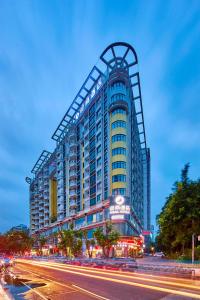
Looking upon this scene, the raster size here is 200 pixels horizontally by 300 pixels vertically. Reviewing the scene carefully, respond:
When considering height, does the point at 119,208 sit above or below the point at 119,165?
below

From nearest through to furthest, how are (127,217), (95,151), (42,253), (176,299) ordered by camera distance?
(176,299), (127,217), (95,151), (42,253)

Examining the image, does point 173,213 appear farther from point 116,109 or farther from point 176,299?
point 116,109

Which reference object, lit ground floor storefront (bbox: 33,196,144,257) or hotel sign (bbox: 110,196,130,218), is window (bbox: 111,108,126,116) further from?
hotel sign (bbox: 110,196,130,218)

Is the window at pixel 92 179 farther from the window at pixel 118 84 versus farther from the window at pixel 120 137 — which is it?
the window at pixel 118 84

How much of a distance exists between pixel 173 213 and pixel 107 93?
4837 centimetres

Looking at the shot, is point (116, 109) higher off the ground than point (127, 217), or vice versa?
point (116, 109)

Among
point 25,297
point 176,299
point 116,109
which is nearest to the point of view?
point 176,299

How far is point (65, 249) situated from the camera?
267 ft

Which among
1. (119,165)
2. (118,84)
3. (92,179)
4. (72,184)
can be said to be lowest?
(72,184)

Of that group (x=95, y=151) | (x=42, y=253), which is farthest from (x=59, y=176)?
(x=42, y=253)

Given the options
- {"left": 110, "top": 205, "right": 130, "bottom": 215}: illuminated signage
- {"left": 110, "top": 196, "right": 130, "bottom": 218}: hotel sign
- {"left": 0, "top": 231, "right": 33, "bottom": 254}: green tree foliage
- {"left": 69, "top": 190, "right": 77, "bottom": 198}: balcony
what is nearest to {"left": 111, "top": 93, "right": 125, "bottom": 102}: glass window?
{"left": 110, "top": 196, "right": 130, "bottom": 218}: hotel sign

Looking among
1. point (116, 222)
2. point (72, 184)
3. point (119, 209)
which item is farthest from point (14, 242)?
point (119, 209)

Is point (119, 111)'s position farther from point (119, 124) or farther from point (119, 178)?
point (119, 178)

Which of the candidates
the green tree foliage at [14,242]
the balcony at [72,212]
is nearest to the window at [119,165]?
the balcony at [72,212]
